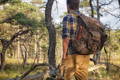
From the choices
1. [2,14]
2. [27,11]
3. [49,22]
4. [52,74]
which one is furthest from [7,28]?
[52,74]

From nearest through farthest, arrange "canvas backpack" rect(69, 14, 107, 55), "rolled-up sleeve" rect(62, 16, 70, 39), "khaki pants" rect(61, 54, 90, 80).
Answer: "rolled-up sleeve" rect(62, 16, 70, 39) < "canvas backpack" rect(69, 14, 107, 55) < "khaki pants" rect(61, 54, 90, 80)

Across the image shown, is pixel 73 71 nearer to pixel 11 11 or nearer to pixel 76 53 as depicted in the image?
pixel 76 53

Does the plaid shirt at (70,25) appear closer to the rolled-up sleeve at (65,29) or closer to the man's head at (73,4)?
the rolled-up sleeve at (65,29)

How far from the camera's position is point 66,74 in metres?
4.90

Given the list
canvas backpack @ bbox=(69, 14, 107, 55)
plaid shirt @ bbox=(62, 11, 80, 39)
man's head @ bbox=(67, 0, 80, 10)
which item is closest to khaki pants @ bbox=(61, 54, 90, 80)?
canvas backpack @ bbox=(69, 14, 107, 55)

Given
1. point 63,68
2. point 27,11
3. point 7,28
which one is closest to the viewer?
Result: point 63,68

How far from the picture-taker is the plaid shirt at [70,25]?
4609 millimetres

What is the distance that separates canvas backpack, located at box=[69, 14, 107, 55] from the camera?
185 inches

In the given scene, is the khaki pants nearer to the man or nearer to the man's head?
the man

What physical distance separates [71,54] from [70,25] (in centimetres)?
43

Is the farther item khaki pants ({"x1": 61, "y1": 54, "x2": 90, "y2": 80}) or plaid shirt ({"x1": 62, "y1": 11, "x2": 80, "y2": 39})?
khaki pants ({"x1": 61, "y1": 54, "x2": 90, "y2": 80})

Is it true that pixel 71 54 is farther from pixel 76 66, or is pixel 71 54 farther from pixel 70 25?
pixel 70 25

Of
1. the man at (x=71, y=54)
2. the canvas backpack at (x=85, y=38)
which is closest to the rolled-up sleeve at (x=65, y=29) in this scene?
the man at (x=71, y=54)

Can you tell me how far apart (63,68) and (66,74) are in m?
0.09
